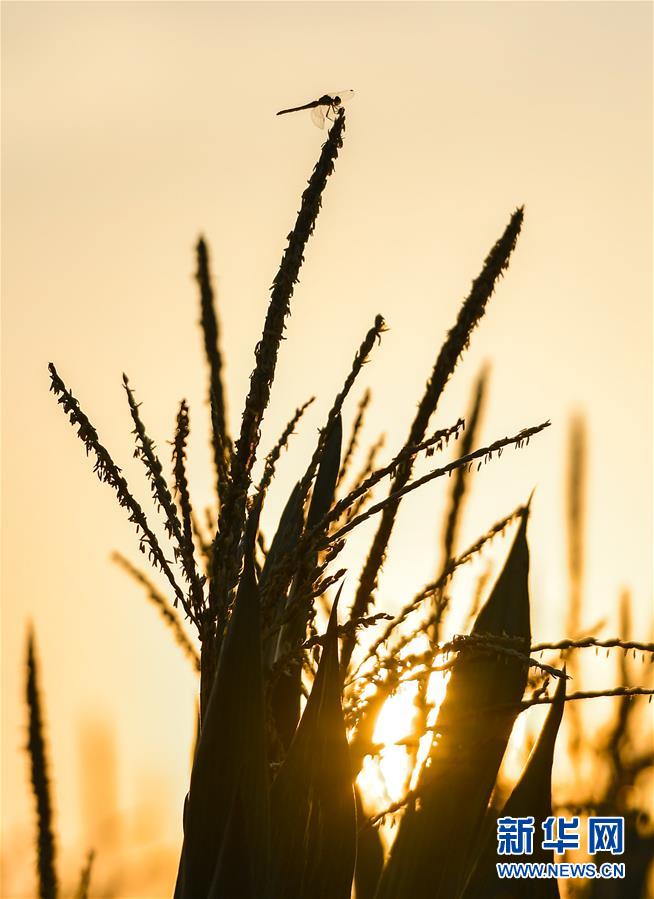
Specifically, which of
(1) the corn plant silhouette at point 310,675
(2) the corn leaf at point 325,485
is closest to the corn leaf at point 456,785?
(1) the corn plant silhouette at point 310,675

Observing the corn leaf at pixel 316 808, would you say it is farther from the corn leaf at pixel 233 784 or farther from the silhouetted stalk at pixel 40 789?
the silhouetted stalk at pixel 40 789

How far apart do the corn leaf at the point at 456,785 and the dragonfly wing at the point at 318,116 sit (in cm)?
92

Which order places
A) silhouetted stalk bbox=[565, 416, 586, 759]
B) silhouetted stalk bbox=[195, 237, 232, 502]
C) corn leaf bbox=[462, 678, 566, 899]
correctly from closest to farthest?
silhouetted stalk bbox=[195, 237, 232, 502]
corn leaf bbox=[462, 678, 566, 899]
silhouetted stalk bbox=[565, 416, 586, 759]

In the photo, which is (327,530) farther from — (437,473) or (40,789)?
(40,789)

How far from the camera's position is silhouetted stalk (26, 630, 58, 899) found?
1.69 meters

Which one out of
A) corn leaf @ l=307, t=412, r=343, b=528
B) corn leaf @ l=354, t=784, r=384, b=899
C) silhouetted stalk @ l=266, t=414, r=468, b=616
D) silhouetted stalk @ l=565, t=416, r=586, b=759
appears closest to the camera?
silhouetted stalk @ l=266, t=414, r=468, b=616

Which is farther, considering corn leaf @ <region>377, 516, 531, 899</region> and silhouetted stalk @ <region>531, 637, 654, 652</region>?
corn leaf @ <region>377, 516, 531, 899</region>

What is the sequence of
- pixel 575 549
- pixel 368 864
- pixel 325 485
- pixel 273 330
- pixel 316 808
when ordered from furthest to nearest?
1. pixel 575 549
2. pixel 368 864
3. pixel 325 485
4. pixel 316 808
5. pixel 273 330

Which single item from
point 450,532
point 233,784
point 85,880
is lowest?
point 85,880

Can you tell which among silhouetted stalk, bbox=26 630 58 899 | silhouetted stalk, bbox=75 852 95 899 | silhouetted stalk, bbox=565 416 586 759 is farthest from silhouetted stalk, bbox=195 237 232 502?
silhouetted stalk, bbox=565 416 586 759

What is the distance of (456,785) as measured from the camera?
1.76 m

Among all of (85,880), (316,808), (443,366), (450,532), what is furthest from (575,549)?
(85,880)

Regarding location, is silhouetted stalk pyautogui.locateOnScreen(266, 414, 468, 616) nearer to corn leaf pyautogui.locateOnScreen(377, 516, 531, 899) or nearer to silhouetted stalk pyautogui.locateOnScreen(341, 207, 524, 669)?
silhouetted stalk pyautogui.locateOnScreen(341, 207, 524, 669)

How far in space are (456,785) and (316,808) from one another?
13.3 inches
